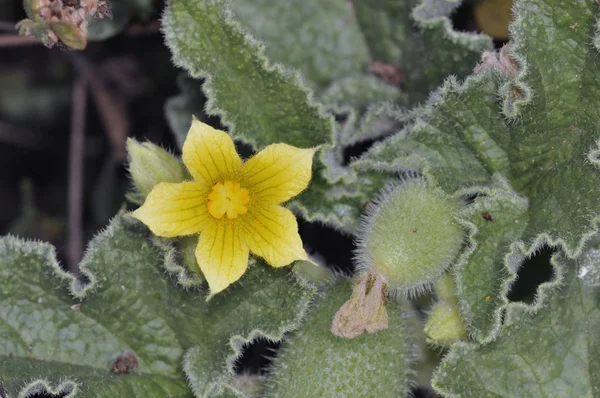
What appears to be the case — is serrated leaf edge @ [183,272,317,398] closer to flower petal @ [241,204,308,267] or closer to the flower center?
flower petal @ [241,204,308,267]

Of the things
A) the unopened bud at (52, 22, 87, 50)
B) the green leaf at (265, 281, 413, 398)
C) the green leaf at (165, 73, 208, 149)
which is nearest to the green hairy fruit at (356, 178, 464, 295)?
the green leaf at (265, 281, 413, 398)

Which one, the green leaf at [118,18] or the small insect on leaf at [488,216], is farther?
the green leaf at [118,18]

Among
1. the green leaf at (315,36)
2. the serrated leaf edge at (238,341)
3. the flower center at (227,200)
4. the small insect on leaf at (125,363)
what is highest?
the green leaf at (315,36)

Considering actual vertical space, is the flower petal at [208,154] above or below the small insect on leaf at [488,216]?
below

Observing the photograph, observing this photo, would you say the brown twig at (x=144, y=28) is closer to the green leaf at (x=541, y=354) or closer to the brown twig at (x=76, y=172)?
the brown twig at (x=76, y=172)

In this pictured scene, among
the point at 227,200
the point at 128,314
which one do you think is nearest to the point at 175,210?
the point at 227,200

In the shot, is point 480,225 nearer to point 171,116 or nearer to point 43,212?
point 171,116

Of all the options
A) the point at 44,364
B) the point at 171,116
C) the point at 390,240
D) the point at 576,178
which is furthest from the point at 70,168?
the point at 576,178

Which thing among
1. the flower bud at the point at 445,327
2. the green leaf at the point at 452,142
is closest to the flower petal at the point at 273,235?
the green leaf at the point at 452,142
